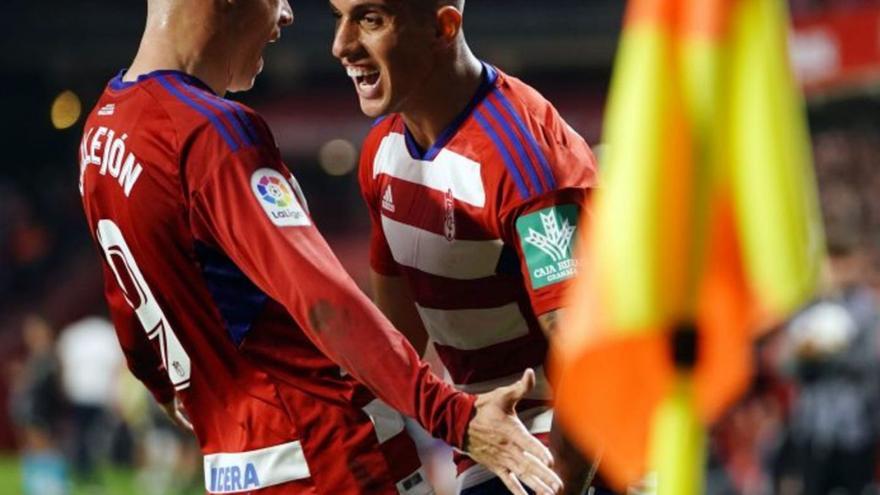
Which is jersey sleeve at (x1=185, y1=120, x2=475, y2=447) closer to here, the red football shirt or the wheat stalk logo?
the red football shirt

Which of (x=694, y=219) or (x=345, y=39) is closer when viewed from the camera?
(x=694, y=219)

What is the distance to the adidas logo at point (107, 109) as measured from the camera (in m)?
3.23

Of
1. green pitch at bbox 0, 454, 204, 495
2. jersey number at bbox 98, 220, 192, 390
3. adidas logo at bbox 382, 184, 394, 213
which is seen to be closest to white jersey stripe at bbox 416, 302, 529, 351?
adidas logo at bbox 382, 184, 394, 213

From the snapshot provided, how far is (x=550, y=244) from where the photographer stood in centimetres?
325

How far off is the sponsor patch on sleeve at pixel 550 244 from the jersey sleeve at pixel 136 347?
958 millimetres

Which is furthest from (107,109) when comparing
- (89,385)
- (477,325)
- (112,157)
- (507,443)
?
(89,385)

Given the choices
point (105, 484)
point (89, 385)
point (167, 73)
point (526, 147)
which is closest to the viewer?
point (167, 73)

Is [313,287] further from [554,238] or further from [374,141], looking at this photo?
[374,141]

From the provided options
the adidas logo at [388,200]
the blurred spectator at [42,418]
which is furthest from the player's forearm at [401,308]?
the blurred spectator at [42,418]

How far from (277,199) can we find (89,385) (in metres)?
15.1

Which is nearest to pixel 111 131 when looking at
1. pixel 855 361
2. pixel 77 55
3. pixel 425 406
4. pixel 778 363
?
pixel 425 406

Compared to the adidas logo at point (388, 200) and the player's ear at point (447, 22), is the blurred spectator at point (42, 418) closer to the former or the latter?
the adidas logo at point (388, 200)

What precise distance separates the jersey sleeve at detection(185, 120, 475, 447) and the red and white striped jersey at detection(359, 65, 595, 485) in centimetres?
61

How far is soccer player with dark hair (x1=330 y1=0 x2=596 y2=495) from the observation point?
10.8 feet
